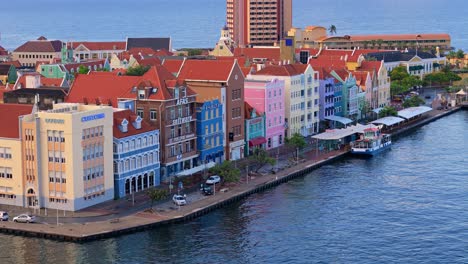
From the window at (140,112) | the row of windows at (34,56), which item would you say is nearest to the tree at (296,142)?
the window at (140,112)

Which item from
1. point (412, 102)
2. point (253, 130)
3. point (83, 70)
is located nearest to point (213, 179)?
point (253, 130)

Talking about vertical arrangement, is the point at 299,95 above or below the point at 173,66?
below

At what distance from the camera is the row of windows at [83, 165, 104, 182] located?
69.6 metres

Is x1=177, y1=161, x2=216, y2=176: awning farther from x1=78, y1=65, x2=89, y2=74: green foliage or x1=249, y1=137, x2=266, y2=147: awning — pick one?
x1=78, y1=65, x2=89, y2=74: green foliage

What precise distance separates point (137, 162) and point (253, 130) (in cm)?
2166

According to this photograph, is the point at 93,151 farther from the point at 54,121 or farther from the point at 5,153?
the point at 5,153

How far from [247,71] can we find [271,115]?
9.67 metres

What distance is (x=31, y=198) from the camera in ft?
231

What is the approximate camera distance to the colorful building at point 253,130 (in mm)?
92750

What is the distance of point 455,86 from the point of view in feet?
501

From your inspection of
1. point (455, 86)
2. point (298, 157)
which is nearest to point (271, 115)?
point (298, 157)

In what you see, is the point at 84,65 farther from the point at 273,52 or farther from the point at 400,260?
the point at 400,260

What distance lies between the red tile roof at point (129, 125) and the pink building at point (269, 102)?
21.5 m

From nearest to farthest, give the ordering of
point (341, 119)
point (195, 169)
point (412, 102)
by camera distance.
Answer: point (195, 169) → point (341, 119) → point (412, 102)
